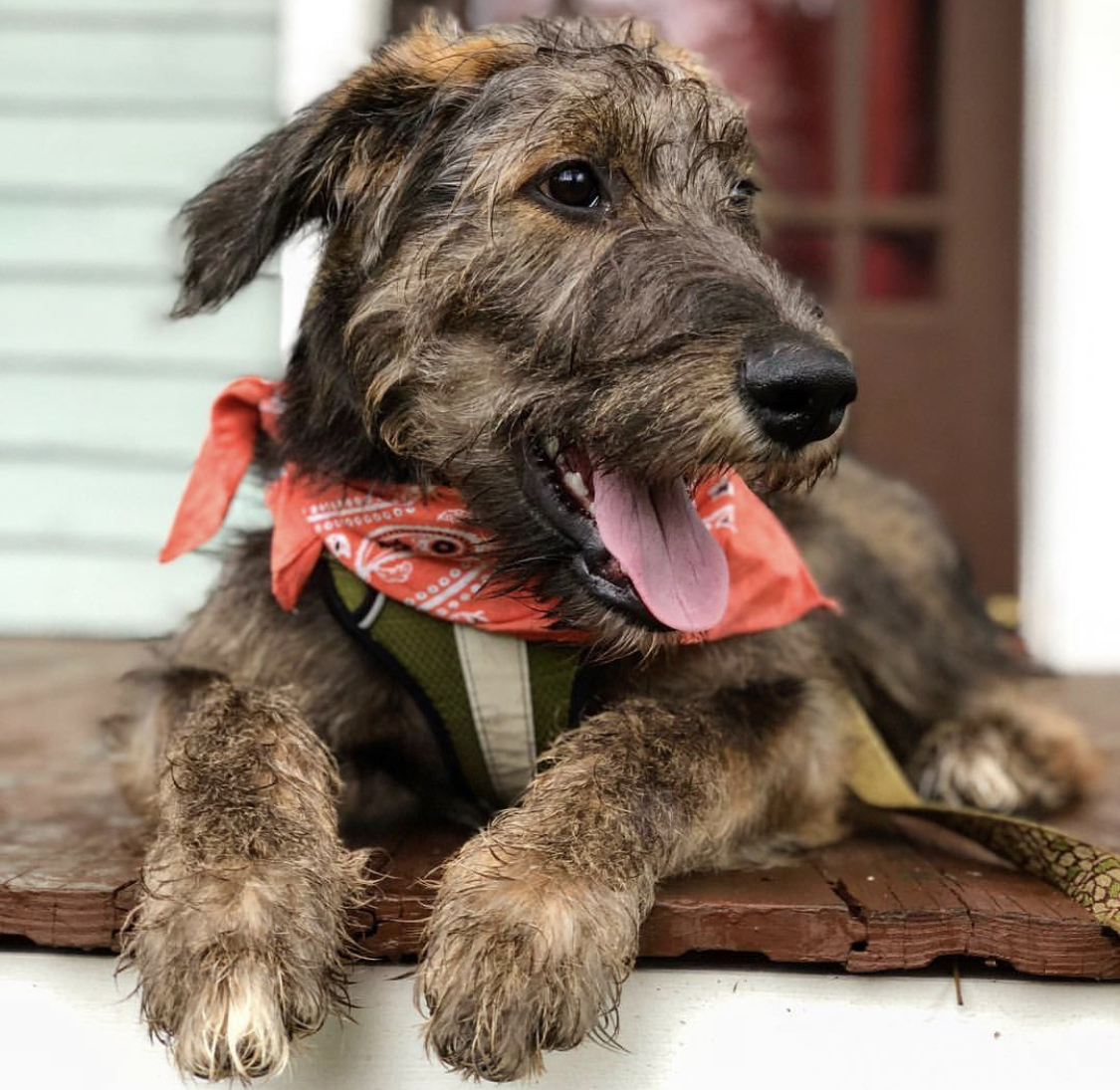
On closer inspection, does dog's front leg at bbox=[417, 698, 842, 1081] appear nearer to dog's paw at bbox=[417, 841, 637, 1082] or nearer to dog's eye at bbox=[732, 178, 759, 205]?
dog's paw at bbox=[417, 841, 637, 1082]

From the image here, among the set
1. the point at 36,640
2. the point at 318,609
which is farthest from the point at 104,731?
the point at 36,640

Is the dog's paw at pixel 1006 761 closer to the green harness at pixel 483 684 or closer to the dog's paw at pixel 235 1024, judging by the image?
the green harness at pixel 483 684

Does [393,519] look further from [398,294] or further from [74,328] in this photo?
[74,328]

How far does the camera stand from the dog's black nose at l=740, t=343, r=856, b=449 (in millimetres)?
2168

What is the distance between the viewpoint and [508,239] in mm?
2551

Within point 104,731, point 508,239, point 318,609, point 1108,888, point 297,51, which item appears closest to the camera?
point 1108,888

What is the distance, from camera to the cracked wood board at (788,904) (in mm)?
2252

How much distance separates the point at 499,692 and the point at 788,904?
68 cm

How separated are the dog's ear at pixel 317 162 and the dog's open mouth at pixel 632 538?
0.67m

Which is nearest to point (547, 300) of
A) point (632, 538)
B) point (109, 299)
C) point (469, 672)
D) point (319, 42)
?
point (632, 538)

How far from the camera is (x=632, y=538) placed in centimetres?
244

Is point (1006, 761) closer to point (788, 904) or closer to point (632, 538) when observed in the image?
point (788, 904)

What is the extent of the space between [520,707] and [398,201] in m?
0.98

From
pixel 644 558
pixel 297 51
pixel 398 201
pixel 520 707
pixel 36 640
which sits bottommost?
pixel 36 640
